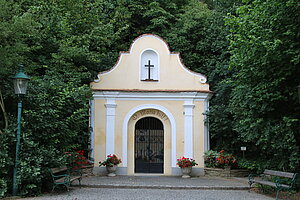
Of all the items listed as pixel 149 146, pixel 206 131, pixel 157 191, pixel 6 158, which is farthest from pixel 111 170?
pixel 6 158

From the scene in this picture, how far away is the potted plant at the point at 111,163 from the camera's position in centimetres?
1372

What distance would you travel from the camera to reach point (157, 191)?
1040 cm

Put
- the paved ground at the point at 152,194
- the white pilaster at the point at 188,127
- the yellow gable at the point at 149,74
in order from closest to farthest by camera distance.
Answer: the paved ground at the point at 152,194
the white pilaster at the point at 188,127
the yellow gable at the point at 149,74

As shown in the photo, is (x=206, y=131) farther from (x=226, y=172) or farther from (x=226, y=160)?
(x=226, y=172)

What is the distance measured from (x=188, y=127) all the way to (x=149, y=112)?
1932mm

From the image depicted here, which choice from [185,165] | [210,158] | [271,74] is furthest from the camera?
[210,158]

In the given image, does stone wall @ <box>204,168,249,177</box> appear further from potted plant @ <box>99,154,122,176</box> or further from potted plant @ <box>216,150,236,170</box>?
potted plant @ <box>99,154,122,176</box>

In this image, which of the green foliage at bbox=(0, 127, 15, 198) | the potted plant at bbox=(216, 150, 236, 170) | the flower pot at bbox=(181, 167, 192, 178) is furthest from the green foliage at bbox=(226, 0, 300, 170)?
the green foliage at bbox=(0, 127, 15, 198)

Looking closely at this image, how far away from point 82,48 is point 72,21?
2.57 meters

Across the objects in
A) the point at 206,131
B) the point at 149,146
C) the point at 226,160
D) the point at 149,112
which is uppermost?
the point at 149,112

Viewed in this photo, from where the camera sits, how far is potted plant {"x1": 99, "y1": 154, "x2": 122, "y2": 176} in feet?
45.0

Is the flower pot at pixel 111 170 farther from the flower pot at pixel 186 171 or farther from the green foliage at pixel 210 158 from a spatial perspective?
the green foliage at pixel 210 158

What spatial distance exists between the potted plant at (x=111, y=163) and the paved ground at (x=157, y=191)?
165 centimetres

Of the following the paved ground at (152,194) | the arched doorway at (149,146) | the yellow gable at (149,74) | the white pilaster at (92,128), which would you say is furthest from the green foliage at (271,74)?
the white pilaster at (92,128)
